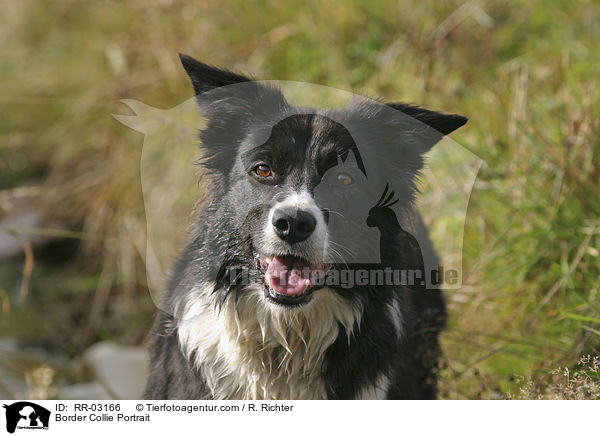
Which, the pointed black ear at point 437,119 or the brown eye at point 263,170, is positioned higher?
the pointed black ear at point 437,119

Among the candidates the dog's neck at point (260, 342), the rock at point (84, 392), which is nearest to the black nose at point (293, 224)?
the dog's neck at point (260, 342)

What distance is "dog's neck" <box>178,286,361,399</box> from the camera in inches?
98.8

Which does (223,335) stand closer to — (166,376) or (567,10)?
(166,376)

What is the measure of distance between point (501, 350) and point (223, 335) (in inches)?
60.6

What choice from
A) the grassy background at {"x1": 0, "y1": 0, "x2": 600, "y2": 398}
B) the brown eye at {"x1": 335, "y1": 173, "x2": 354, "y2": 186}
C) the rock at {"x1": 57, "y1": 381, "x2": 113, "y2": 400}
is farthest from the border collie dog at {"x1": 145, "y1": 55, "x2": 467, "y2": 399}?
the rock at {"x1": 57, "y1": 381, "x2": 113, "y2": 400}

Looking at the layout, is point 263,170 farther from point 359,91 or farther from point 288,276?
point 359,91

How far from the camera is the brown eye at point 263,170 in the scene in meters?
2.33

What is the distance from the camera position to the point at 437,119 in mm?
2379
